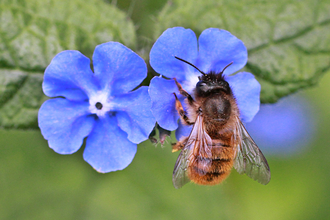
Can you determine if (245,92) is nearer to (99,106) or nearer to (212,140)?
(212,140)

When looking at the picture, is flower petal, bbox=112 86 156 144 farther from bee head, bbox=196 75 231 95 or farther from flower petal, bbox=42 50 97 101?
bee head, bbox=196 75 231 95

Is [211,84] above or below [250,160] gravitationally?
above

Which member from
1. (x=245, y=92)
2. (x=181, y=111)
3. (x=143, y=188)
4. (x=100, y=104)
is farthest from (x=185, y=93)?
(x=143, y=188)

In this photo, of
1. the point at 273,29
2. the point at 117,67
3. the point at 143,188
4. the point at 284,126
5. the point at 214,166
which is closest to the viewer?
the point at 117,67

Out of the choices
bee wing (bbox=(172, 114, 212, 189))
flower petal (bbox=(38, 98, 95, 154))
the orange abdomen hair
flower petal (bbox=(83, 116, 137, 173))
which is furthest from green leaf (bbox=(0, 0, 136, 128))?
the orange abdomen hair

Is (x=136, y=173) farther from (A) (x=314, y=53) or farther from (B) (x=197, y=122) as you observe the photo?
(A) (x=314, y=53)

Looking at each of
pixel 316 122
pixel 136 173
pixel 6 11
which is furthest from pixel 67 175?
pixel 316 122
